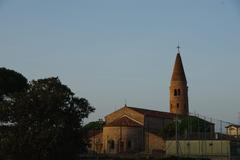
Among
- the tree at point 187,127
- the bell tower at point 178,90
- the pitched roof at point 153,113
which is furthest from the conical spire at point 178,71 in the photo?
the tree at point 187,127

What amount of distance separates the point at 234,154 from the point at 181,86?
49.2 meters

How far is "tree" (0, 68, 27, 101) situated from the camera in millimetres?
64338

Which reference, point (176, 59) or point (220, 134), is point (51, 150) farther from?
point (176, 59)

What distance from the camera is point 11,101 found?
45.6 meters

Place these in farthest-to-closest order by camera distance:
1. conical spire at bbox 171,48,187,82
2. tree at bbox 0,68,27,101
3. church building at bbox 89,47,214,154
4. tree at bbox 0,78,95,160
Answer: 1. conical spire at bbox 171,48,187,82
2. church building at bbox 89,47,214,154
3. tree at bbox 0,68,27,101
4. tree at bbox 0,78,95,160

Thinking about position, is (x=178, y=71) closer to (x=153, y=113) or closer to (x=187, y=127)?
(x=153, y=113)

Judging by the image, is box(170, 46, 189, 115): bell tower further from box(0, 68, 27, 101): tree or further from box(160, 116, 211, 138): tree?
box(0, 68, 27, 101): tree

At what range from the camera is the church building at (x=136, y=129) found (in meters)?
103

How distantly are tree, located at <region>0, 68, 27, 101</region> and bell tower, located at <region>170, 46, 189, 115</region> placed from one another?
62.4 m

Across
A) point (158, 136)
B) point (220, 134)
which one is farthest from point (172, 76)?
point (220, 134)

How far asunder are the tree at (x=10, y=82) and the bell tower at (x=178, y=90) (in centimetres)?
6243

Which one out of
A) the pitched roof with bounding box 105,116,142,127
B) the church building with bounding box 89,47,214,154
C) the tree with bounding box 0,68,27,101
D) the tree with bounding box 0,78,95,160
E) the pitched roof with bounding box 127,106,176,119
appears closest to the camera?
the tree with bounding box 0,78,95,160

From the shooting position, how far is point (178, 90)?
414ft

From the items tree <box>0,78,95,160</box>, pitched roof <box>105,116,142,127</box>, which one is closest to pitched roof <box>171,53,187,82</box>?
pitched roof <box>105,116,142,127</box>
